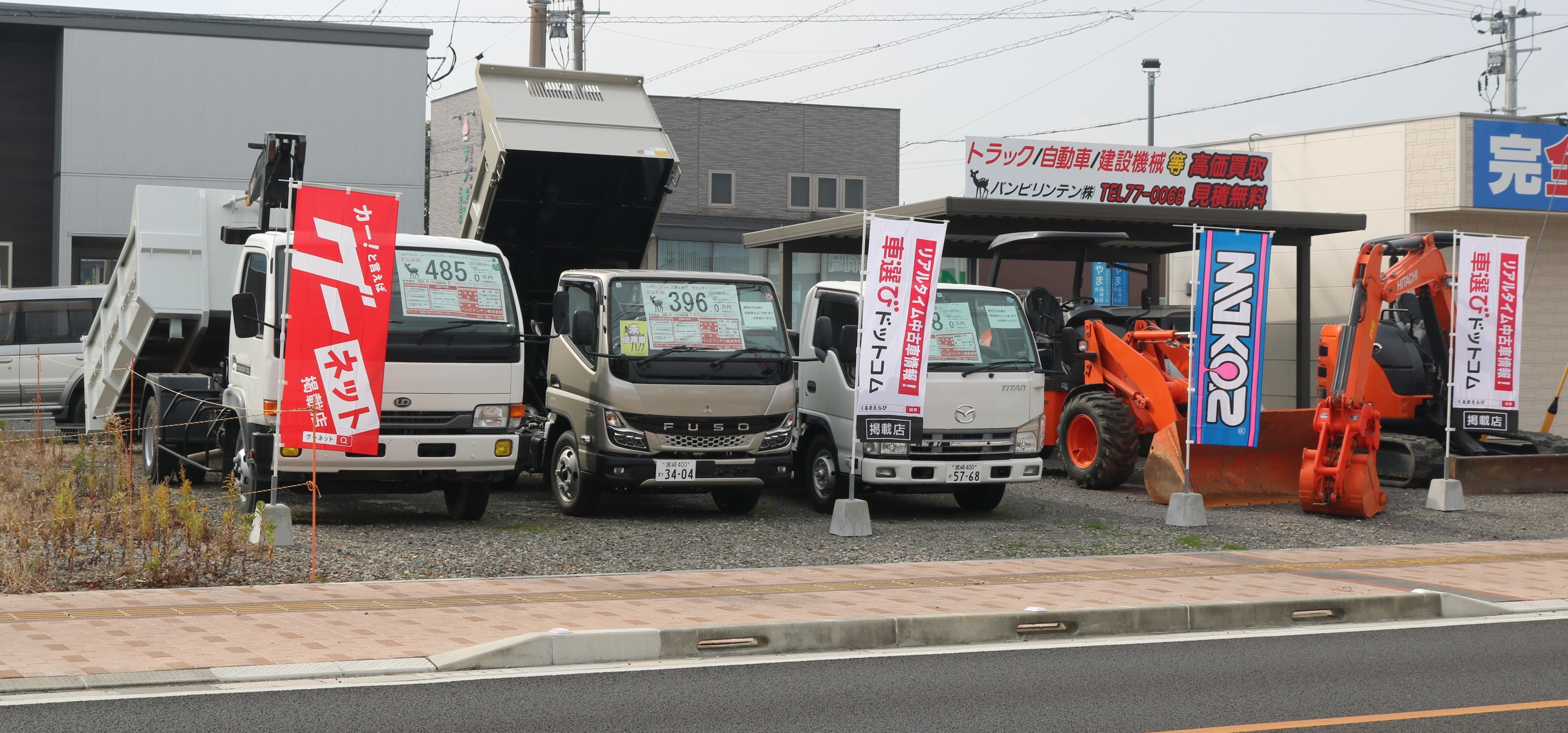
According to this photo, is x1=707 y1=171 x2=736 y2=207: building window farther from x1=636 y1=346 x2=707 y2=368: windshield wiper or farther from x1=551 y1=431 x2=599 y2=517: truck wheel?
x1=636 y1=346 x2=707 y2=368: windshield wiper

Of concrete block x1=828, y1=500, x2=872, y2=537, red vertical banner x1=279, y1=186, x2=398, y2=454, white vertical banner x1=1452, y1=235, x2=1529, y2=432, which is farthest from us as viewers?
white vertical banner x1=1452, y1=235, x2=1529, y2=432

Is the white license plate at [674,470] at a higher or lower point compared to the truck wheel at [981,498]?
higher

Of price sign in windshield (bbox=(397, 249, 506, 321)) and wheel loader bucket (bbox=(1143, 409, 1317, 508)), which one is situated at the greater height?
price sign in windshield (bbox=(397, 249, 506, 321))

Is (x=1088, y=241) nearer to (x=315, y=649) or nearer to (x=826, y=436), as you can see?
(x=826, y=436)

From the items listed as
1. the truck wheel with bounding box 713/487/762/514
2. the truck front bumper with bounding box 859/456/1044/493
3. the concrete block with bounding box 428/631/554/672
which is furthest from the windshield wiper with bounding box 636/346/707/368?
the concrete block with bounding box 428/631/554/672

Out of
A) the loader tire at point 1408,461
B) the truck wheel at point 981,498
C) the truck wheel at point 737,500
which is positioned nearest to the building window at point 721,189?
the loader tire at point 1408,461

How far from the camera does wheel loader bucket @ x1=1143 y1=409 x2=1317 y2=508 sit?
15156 mm

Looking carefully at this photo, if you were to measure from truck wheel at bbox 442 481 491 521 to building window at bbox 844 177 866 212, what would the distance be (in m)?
30.4

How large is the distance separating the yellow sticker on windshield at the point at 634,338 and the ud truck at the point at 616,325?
13mm

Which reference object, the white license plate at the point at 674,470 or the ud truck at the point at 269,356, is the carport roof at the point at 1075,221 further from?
the ud truck at the point at 269,356

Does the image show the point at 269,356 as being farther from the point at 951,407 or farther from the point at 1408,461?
the point at 1408,461

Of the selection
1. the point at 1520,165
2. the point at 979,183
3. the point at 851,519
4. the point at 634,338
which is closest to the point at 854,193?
the point at 1520,165

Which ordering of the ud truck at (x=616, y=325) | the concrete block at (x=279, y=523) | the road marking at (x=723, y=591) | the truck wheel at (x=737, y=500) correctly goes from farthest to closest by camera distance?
the truck wheel at (x=737, y=500) < the ud truck at (x=616, y=325) < the concrete block at (x=279, y=523) < the road marking at (x=723, y=591)

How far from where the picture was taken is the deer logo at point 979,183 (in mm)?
20297
